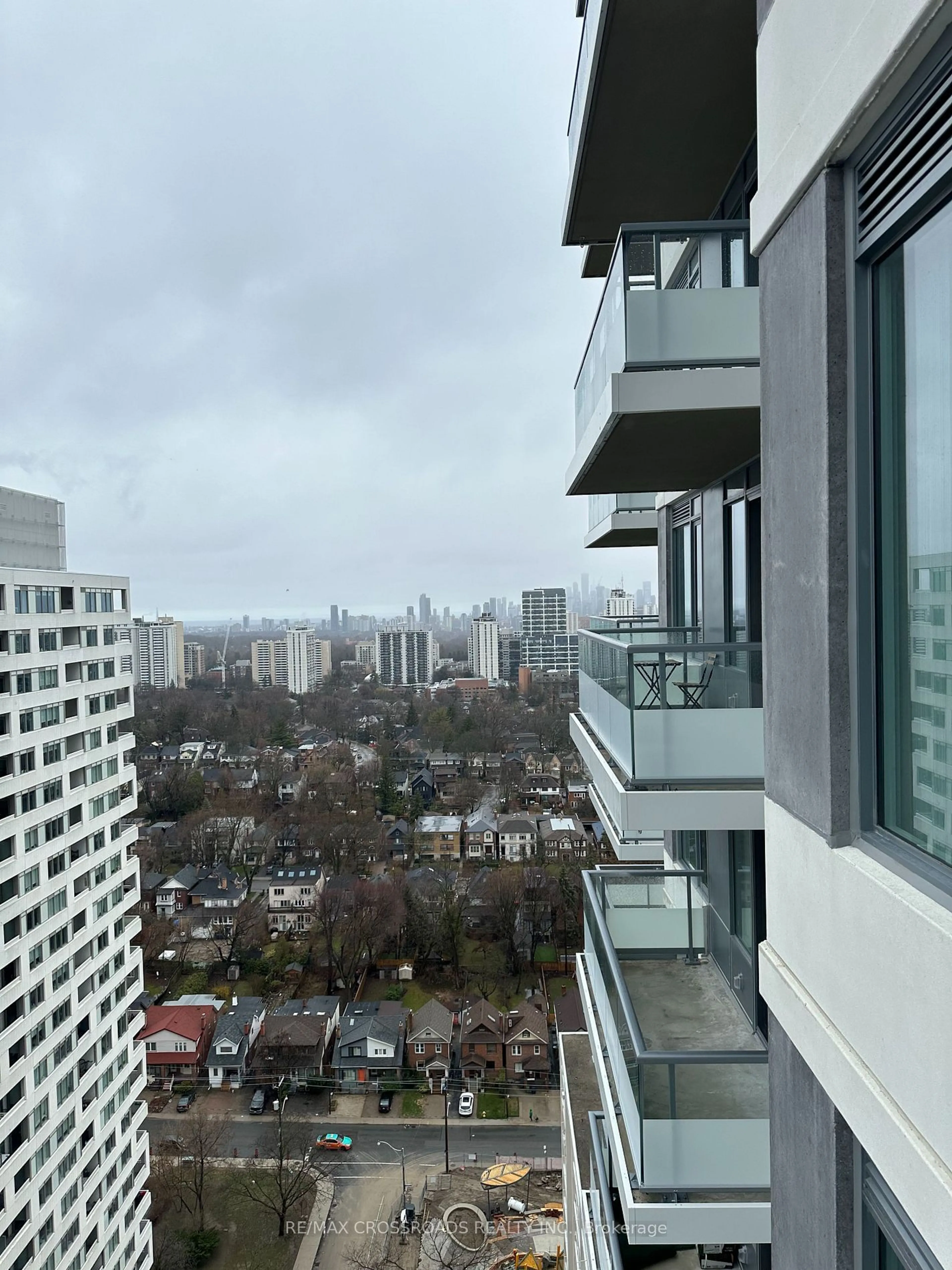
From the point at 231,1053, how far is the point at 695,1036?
106ft

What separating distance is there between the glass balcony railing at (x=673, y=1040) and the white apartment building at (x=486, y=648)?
10348 centimetres

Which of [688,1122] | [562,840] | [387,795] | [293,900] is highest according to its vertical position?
[688,1122]

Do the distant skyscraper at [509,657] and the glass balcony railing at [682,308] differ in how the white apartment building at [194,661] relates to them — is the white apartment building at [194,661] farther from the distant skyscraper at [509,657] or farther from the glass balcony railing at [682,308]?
the glass balcony railing at [682,308]

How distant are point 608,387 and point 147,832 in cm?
5607

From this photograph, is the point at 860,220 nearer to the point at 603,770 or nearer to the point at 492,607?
the point at 603,770

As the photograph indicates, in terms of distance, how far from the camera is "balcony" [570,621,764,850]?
403cm

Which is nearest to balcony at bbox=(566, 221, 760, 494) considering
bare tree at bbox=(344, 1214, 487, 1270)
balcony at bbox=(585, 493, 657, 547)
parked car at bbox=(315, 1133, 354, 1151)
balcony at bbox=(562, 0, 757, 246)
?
balcony at bbox=(562, 0, 757, 246)

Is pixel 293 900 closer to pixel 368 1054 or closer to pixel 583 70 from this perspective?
pixel 368 1054

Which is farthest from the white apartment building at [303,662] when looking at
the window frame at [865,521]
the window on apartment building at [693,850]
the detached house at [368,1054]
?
the window frame at [865,521]

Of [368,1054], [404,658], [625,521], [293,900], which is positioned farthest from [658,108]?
[404,658]

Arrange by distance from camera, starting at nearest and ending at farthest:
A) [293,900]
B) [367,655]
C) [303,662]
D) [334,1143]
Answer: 1. [334,1143]
2. [293,900]
3. [303,662]
4. [367,655]

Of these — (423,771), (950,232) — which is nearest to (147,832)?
(423,771)

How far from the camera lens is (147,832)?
5359 cm

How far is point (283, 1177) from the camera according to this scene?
25.3 m
